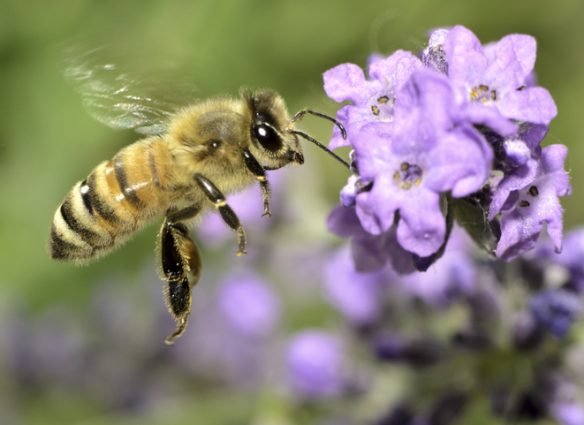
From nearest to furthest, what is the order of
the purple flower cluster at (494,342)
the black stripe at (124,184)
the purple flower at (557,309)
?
the black stripe at (124,184) → the purple flower at (557,309) → the purple flower cluster at (494,342)

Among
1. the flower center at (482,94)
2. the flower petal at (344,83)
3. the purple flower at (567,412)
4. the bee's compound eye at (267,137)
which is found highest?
the bee's compound eye at (267,137)

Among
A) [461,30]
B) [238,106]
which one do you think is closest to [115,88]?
[238,106]

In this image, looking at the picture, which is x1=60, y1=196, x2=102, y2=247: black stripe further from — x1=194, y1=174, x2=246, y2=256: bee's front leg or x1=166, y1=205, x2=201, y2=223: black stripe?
x1=194, y1=174, x2=246, y2=256: bee's front leg

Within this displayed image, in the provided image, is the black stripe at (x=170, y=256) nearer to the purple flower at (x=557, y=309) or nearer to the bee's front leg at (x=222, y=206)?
the bee's front leg at (x=222, y=206)

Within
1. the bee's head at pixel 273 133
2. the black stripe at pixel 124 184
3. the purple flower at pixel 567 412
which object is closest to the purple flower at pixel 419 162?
the bee's head at pixel 273 133

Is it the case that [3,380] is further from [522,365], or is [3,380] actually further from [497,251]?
[497,251]

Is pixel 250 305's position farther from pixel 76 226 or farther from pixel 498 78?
pixel 498 78

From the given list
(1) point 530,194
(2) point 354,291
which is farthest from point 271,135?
(2) point 354,291

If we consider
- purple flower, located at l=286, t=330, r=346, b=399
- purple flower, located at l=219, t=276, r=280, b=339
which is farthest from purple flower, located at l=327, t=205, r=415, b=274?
purple flower, located at l=219, t=276, r=280, b=339
